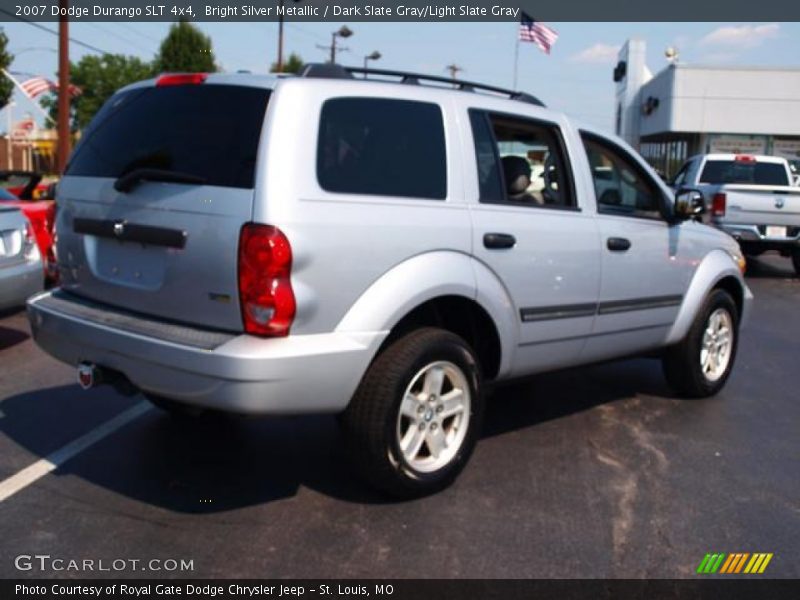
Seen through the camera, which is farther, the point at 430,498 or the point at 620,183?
the point at 620,183

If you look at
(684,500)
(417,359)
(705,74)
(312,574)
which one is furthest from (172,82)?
(705,74)

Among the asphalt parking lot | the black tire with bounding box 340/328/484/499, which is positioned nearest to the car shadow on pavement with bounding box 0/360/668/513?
the asphalt parking lot

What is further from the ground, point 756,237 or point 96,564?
point 756,237

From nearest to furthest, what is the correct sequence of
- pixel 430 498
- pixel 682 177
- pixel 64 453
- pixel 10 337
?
1. pixel 430 498
2. pixel 64 453
3. pixel 10 337
4. pixel 682 177

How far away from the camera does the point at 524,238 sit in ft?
15.1

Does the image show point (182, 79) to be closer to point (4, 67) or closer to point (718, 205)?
point (718, 205)

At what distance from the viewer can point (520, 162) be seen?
4.91 m

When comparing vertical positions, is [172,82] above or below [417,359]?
above

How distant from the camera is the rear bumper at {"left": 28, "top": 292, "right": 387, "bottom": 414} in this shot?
3.58 meters

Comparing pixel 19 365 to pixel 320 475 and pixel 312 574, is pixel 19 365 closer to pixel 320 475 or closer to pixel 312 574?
pixel 320 475

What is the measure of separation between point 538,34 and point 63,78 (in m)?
13.2

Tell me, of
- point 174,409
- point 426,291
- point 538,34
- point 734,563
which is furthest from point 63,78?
point 734,563

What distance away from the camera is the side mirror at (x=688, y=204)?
5688mm
